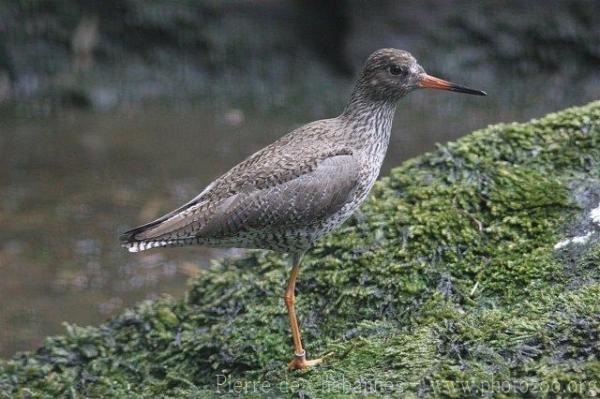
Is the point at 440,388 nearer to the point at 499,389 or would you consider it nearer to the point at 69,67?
the point at 499,389

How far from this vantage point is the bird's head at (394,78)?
5.95m

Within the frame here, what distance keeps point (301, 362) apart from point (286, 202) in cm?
97

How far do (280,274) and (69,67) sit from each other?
8.19m

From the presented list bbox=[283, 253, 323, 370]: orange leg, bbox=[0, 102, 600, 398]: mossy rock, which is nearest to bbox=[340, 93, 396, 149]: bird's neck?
bbox=[0, 102, 600, 398]: mossy rock

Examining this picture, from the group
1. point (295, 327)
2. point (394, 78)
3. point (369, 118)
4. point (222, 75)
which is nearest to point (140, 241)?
point (295, 327)

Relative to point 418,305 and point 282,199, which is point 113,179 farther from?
point 418,305

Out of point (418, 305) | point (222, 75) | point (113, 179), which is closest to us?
point (418, 305)

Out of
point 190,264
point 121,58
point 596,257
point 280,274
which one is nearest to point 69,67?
point 121,58

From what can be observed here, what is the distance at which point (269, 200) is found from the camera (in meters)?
5.53

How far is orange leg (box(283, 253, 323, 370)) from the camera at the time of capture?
17.8ft

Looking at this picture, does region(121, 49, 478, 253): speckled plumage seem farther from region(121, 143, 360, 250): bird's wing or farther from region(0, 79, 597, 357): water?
region(0, 79, 597, 357): water

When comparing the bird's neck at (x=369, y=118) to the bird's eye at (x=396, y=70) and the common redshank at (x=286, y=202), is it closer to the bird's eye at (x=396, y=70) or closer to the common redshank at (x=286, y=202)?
the common redshank at (x=286, y=202)

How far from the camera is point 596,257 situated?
518 cm

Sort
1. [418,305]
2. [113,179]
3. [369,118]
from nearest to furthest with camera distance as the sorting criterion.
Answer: [418,305] < [369,118] < [113,179]
